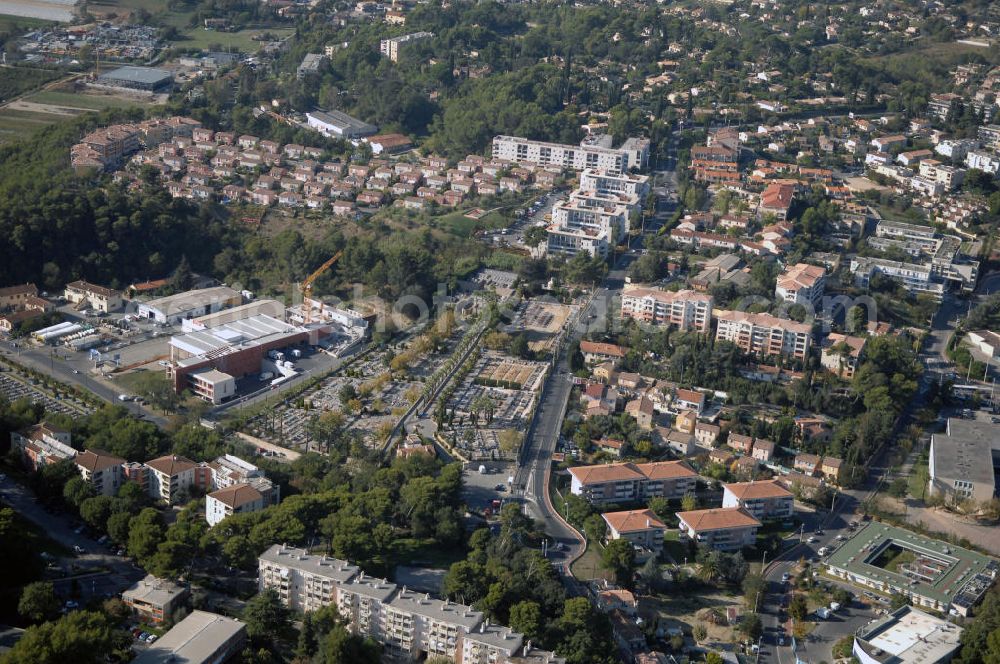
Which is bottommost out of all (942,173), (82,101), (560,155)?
(560,155)

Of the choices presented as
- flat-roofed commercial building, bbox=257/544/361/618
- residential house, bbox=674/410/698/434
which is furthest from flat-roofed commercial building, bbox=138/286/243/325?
flat-roofed commercial building, bbox=257/544/361/618

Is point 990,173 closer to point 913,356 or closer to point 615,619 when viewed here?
point 913,356

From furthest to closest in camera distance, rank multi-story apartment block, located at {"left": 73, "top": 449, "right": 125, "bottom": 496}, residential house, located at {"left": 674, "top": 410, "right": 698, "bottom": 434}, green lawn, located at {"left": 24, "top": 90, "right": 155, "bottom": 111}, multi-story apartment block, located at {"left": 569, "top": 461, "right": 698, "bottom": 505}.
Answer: green lawn, located at {"left": 24, "top": 90, "right": 155, "bottom": 111}, residential house, located at {"left": 674, "top": 410, "right": 698, "bottom": 434}, multi-story apartment block, located at {"left": 569, "top": 461, "right": 698, "bottom": 505}, multi-story apartment block, located at {"left": 73, "top": 449, "right": 125, "bottom": 496}

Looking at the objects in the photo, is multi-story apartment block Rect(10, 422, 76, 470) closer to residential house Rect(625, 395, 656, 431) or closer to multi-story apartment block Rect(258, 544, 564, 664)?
multi-story apartment block Rect(258, 544, 564, 664)

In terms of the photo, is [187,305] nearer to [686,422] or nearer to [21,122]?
[686,422]

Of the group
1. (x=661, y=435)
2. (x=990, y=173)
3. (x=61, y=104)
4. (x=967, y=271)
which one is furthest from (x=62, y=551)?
(x=990, y=173)

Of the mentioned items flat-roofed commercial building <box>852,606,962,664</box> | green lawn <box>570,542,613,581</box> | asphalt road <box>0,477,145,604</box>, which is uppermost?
asphalt road <box>0,477,145,604</box>

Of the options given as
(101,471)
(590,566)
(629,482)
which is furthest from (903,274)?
(101,471)
